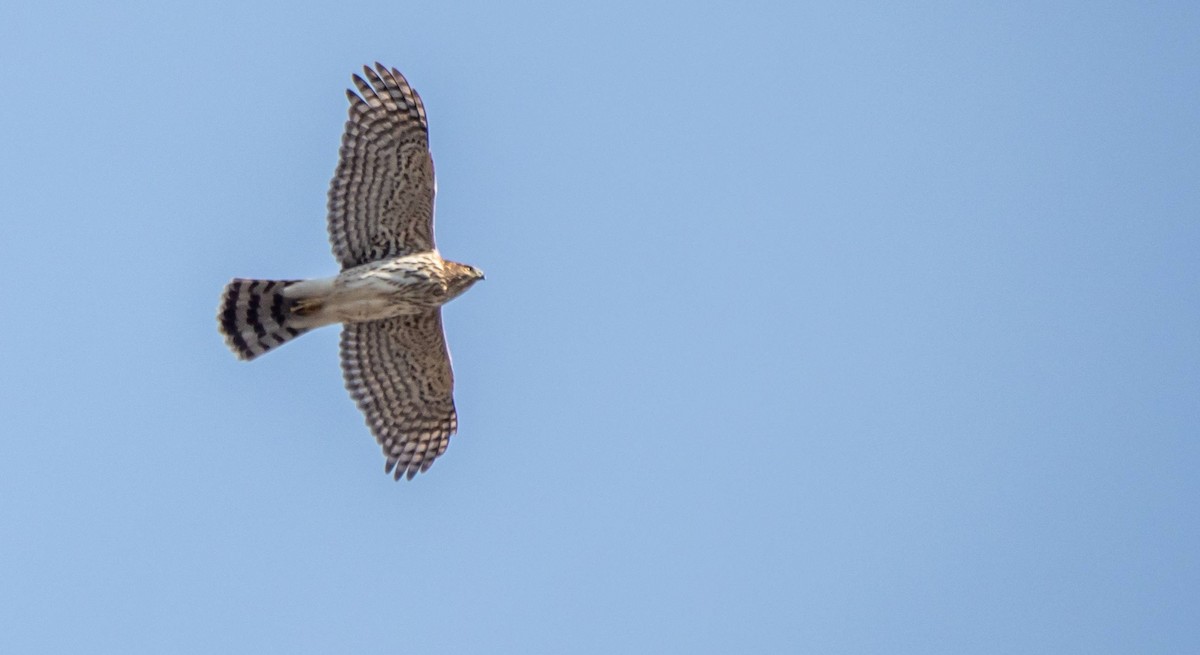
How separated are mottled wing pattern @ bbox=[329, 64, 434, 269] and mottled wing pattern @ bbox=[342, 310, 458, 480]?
0.99 meters

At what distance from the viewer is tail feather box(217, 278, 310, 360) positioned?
19625 mm

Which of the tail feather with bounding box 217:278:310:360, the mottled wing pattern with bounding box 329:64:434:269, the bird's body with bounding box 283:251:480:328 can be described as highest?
the mottled wing pattern with bounding box 329:64:434:269

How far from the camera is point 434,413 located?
2081 cm

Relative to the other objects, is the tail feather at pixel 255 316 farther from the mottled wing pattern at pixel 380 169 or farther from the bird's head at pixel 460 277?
the bird's head at pixel 460 277

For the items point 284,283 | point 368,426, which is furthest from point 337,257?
point 368,426

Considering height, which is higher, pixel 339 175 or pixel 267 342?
pixel 339 175

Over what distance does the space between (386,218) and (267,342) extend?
163 centimetres

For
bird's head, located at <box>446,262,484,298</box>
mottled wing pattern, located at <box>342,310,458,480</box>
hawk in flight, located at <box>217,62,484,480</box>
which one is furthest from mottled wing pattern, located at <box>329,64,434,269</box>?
mottled wing pattern, located at <box>342,310,458,480</box>

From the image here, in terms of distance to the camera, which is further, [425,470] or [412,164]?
[425,470]

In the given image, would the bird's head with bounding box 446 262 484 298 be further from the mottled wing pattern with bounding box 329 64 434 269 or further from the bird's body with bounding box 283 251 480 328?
the mottled wing pattern with bounding box 329 64 434 269

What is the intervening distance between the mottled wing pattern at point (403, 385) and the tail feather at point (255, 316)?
0.90m

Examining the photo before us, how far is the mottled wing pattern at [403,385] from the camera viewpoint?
20.4 m

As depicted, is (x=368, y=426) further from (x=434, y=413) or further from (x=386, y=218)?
(x=386, y=218)

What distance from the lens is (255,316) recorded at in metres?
19.7
